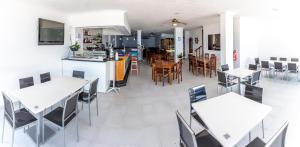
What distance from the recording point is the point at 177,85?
A: 5.87 metres

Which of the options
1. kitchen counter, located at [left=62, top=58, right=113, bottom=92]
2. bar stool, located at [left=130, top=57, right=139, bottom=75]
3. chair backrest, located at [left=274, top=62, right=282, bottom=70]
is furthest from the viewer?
bar stool, located at [left=130, top=57, right=139, bottom=75]

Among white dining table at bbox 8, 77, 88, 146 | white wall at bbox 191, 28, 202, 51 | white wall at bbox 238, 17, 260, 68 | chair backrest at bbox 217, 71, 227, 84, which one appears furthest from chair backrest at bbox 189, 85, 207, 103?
white wall at bbox 191, 28, 202, 51

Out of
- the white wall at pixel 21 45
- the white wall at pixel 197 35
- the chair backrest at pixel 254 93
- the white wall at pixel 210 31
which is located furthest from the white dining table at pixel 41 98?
the white wall at pixel 197 35

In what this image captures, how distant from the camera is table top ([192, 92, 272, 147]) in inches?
58.6

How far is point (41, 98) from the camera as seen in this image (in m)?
2.38

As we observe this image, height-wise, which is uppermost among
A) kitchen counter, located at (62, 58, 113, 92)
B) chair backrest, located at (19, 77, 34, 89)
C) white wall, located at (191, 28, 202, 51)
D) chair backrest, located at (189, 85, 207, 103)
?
white wall, located at (191, 28, 202, 51)

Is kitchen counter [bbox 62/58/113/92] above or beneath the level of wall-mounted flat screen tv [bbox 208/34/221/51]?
beneath

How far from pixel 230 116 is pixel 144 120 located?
174 centimetres

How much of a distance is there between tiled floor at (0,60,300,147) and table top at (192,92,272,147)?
69 centimetres

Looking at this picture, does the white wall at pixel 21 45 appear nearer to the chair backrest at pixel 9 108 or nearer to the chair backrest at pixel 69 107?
the chair backrest at pixel 9 108

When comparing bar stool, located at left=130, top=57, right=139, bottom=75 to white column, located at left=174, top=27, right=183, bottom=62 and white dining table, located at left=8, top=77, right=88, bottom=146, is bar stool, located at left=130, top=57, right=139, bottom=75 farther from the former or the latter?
white dining table, located at left=8, top=77, right=88, bottom=146

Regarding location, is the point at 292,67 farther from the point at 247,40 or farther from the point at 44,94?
the point at 44,94

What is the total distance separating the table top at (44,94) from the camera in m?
2.14

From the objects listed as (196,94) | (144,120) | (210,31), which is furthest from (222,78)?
(210,31)
